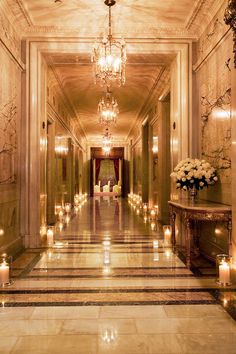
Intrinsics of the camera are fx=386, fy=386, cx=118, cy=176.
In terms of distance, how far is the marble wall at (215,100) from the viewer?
15.8ft

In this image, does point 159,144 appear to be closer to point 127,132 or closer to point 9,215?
point 9,215

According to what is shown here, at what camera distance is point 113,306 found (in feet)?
11.2

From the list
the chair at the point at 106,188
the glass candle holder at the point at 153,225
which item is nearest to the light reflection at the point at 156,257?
the glass candle holder at the point at 153,225

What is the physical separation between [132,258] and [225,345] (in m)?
2.94

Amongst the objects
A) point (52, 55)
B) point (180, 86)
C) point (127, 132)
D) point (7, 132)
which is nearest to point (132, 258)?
point (7, 132)

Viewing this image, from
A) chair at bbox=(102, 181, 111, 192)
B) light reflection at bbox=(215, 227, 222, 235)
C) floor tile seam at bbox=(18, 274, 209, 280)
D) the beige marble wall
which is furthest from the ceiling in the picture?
chair at bbox=(102, 181, 111, 192)

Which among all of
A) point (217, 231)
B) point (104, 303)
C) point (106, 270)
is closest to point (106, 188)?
point (217, 231)

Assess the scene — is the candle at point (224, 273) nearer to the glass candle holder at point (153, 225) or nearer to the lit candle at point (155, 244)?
the lit candle at point (155, 244)

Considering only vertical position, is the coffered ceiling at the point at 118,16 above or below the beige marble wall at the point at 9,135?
above

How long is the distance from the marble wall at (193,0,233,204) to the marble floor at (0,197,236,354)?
50.7 inches

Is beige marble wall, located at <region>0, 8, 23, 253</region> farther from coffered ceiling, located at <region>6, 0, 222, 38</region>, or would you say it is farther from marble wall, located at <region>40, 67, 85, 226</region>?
marble wall, located at <region>40, 67, 85, 226</region>

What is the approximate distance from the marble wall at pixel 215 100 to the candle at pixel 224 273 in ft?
3.37

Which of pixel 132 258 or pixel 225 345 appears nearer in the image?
pixel 225 345

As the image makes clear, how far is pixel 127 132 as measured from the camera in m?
19.8
